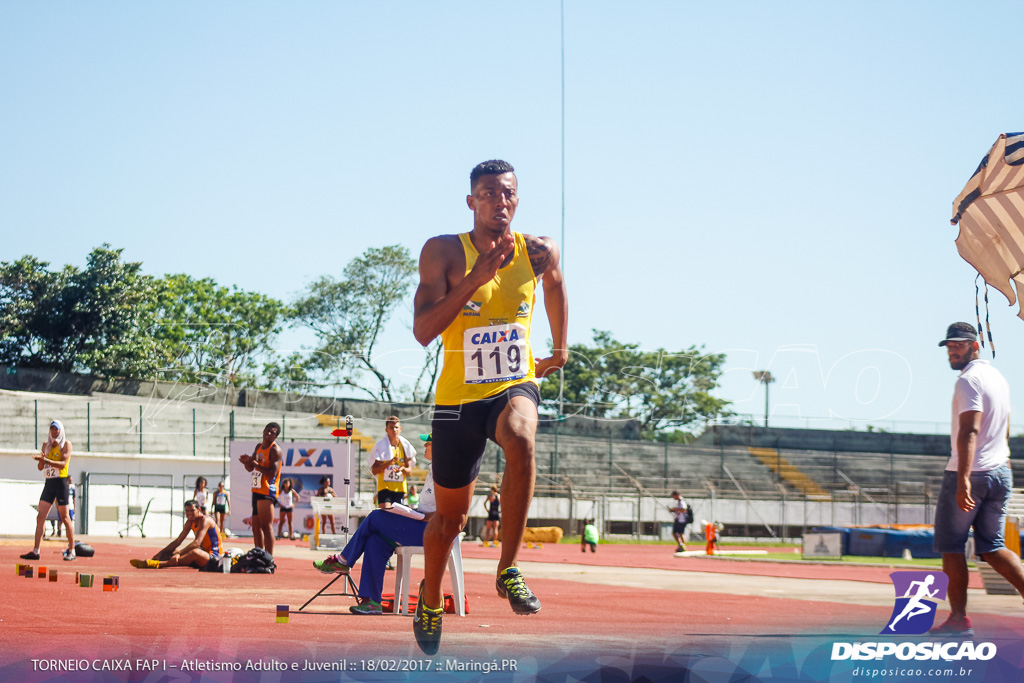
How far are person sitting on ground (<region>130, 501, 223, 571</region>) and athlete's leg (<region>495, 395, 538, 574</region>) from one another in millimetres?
10287

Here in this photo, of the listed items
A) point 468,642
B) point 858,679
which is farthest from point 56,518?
point 858,679

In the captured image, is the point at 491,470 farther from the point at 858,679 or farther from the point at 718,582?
the point at 858,679

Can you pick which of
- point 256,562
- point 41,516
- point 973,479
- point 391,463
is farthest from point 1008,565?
point 41,516

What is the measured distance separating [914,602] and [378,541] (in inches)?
173

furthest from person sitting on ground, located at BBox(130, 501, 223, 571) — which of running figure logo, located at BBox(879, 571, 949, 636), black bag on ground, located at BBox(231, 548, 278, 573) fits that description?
running figure logo, located at BBox(879, 571, 949, 636)

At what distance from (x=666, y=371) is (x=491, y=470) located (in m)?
28.4

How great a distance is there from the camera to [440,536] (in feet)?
17.2

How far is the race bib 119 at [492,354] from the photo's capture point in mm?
4891

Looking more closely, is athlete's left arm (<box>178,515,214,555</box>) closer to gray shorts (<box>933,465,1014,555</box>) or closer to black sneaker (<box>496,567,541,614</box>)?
gray shorts (<box>933,465,1014,555</box>)

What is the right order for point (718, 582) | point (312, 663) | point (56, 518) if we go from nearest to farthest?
point (312, 663), point (718, 582), point (56, 518)

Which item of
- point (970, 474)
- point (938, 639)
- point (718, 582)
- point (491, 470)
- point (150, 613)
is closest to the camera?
point (938, 639)

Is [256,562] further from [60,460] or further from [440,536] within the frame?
[440,536]

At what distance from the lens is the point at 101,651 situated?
4.88 meters

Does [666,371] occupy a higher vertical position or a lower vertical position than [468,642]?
higher
